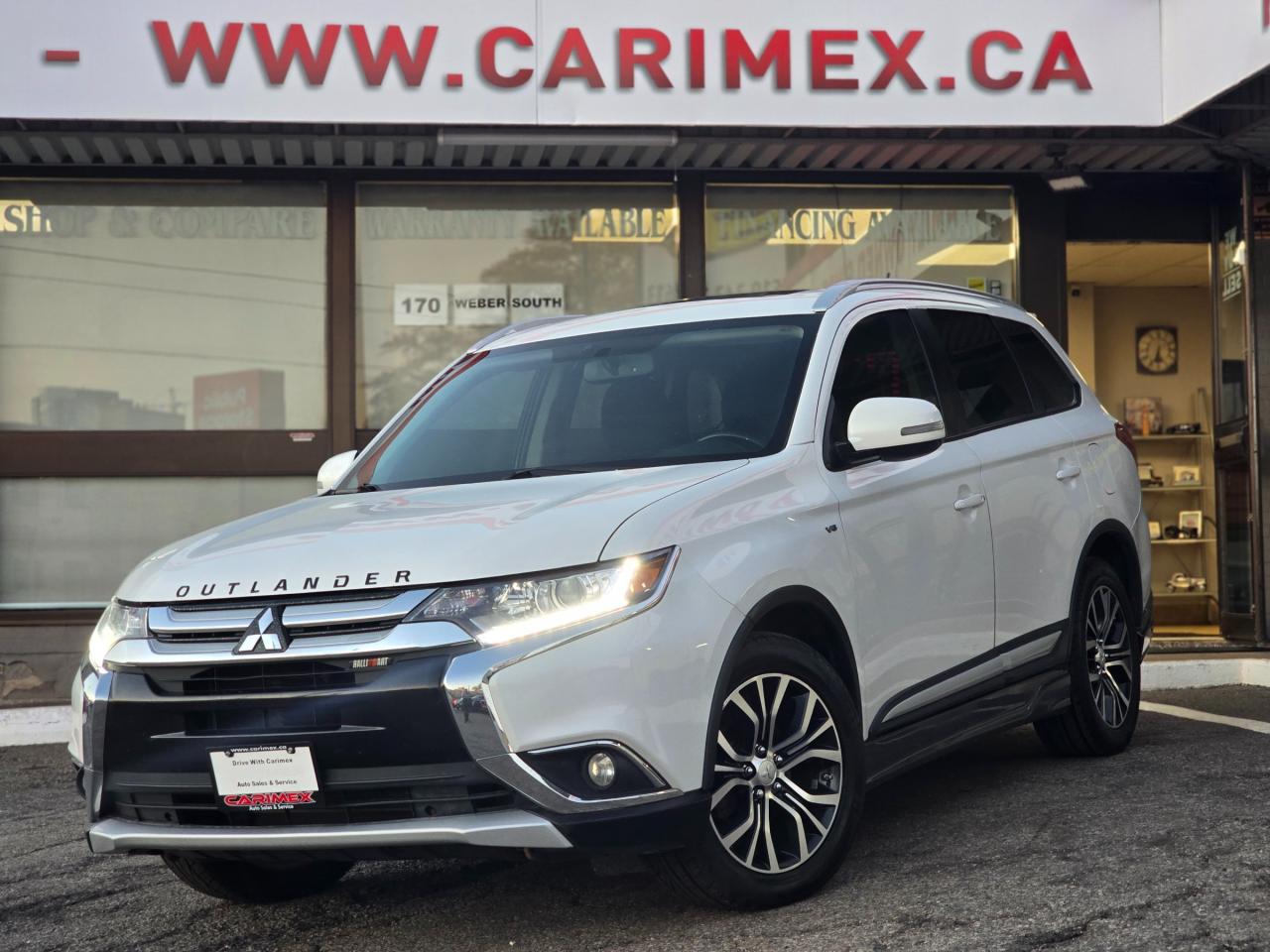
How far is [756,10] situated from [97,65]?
402 cm

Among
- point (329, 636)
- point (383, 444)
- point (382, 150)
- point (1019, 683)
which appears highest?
point (382, 150)

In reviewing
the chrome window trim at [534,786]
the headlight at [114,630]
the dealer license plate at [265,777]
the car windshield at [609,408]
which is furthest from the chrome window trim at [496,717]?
the car windshield at [609,408]

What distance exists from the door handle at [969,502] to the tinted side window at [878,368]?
37 cm

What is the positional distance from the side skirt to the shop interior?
9.98 m

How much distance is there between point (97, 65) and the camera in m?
9.48

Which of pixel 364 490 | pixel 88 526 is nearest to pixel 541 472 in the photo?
pixel 364 490

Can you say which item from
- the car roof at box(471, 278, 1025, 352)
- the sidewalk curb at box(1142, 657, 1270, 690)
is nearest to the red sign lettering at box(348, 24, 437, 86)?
the car roof at box(471, 278, 1025, 352)

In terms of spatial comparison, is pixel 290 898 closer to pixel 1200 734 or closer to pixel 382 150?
Answer: pixel 1200 734

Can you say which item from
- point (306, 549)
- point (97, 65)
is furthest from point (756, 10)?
point (306, 549)

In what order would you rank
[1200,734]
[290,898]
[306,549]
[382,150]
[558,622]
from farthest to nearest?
[382,150] → [1200,734] → [290,898] → [306,549] → [558,622]

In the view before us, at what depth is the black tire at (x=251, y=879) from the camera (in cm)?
466

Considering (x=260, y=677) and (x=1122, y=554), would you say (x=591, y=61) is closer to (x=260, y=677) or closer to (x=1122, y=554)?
(x=1122, y=554)

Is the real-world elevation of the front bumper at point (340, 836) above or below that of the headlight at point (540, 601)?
below

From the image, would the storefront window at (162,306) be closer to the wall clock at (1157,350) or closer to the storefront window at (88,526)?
the storefront window at (88,526)
